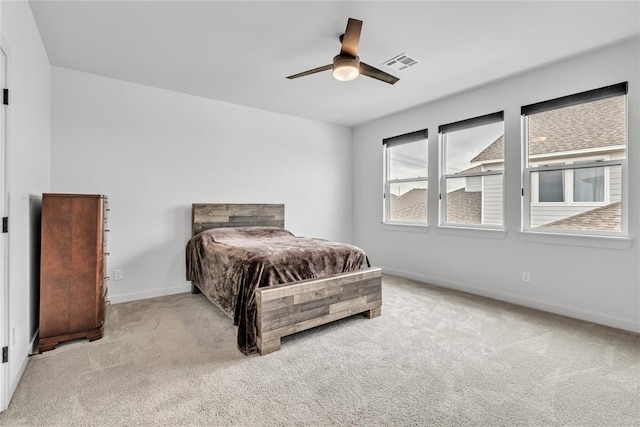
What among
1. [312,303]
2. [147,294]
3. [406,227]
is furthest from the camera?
[406,227]

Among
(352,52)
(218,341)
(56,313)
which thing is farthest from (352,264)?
(56,313)

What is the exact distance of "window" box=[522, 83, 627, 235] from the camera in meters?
2.76

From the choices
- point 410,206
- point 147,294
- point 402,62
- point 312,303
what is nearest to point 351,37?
point 402,62

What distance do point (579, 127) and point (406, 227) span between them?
7.59ft

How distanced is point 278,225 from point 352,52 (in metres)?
2.77

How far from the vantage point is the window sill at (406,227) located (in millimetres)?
4367

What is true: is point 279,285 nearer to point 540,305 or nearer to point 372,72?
point 372,72

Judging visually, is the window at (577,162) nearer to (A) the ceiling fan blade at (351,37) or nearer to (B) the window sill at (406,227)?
(B) the window sill at (406,227)

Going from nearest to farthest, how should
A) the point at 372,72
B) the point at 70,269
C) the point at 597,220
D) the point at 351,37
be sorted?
the point at 351,37 < the point at 70,269 < the point at 372,72 < the point at 597,220

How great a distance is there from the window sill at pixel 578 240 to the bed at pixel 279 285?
70.2 inches

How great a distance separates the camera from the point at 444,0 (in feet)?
6.95

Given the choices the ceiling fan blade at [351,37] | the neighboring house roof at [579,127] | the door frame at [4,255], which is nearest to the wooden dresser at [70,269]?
the door frame at [4,255]

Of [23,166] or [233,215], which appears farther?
[233,215]

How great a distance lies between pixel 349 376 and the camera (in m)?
1.93
